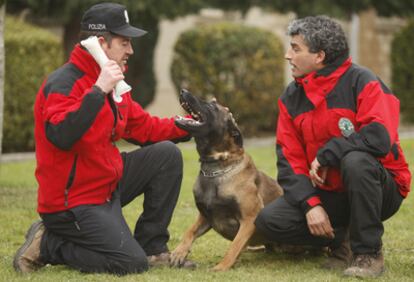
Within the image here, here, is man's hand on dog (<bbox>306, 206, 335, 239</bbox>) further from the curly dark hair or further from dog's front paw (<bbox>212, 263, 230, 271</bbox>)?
the curly dark hair

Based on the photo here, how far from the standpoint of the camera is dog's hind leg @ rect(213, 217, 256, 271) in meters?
5.70

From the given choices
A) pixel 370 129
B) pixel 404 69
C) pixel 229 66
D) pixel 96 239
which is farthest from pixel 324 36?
pixel 404 69

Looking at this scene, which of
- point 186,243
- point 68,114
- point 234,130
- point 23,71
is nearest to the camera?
point 68,114

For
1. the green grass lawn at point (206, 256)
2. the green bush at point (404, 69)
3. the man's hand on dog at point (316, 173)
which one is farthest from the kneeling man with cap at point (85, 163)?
the green bush at point (404, 69)

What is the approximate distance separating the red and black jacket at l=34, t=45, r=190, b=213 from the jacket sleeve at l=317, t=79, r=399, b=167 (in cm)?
129

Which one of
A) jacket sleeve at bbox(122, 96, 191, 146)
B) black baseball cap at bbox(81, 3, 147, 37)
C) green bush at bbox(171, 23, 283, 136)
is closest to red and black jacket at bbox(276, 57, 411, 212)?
jacket sleeve at bbox(122, 96, 191, 146)

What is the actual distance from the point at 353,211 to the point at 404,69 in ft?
40.3

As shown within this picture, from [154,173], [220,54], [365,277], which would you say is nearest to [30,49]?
[220,54]

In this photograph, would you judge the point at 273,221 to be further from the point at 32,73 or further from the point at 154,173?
the point at 32,73

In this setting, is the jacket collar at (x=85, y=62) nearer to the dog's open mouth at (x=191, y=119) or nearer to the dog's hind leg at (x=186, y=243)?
the dog's open mouth at (x=191, y=119)

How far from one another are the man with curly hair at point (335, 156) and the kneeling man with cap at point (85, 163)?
3.21ft

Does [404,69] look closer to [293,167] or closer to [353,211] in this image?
[293,167]

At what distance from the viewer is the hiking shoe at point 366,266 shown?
210 inches

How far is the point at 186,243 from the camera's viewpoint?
5.89 m
